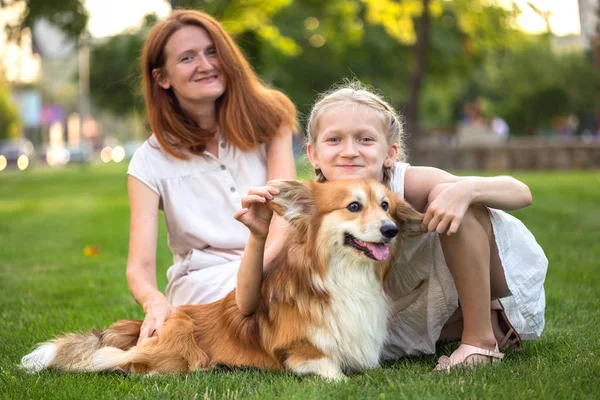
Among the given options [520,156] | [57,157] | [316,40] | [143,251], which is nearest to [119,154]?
[57,157]

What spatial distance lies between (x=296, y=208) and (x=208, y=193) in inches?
47.1

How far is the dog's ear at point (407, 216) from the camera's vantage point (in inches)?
131

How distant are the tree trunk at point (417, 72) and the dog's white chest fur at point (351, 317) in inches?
562

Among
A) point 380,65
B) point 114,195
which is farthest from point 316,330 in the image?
point 380,65

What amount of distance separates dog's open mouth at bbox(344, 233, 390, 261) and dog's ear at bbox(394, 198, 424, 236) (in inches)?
7.8

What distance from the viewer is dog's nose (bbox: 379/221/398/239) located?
3088 mm

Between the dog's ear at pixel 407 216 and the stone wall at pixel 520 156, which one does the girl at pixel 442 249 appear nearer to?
the dog's ear at pixel 407 216

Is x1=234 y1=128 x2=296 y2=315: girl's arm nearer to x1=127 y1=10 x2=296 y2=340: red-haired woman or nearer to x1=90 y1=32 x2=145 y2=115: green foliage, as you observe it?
x1=127 y1=10 x2=296 y2=340: red-haired woman

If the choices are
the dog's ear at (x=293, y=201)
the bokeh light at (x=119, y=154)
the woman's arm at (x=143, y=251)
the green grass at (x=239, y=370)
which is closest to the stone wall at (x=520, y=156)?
the green grass at (x=239, y=370)

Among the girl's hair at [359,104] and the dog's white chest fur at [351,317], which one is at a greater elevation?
the girl's hair at [359,104]

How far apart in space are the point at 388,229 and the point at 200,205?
5.22ft

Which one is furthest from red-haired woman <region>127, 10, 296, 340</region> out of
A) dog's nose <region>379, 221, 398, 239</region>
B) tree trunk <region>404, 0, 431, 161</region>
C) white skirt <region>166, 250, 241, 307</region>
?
tree trunk <region>404, 0, 431, 161</region>

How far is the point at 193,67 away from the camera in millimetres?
4289

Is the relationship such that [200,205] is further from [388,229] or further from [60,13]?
[60,13]
